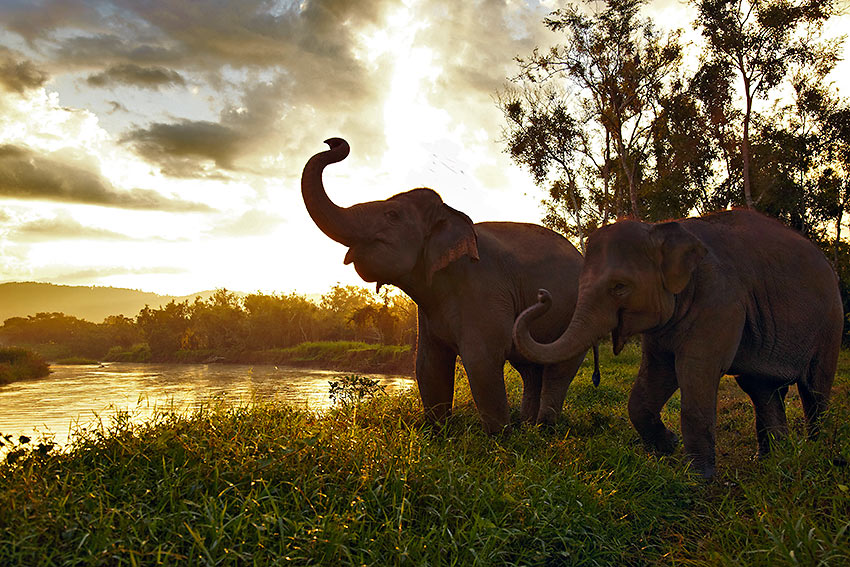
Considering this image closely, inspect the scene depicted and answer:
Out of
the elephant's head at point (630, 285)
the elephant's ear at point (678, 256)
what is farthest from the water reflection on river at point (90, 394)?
the elephant's ear at point (678, 256)

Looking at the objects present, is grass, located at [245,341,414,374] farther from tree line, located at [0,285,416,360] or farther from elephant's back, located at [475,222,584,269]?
elephant's back, located at [475,222,584,269]

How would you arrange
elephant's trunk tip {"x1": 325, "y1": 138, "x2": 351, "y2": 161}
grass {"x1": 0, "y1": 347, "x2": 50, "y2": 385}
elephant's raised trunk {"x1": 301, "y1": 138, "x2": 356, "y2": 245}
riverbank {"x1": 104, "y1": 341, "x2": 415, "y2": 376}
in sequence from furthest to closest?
riverbank {"x1": 104, "y1": 341, "x2": 415, "y2": 376} → grass {"x1": 0, "y1": 347, "x2": 50, "y2": 385} → elephant's trunk tip {"x1": 325, "y1": 138, "x2": 351, "y2": 161} → elephant's raised trunk {"x1": 301, "y1": 138, "x2": 356, "y2": 245}

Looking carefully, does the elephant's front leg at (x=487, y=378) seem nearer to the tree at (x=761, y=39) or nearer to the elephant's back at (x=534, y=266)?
the elephant's back at (x=534, y=266)

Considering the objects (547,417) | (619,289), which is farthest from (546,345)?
(547,417)

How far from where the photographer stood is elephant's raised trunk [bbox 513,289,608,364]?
4562 mm

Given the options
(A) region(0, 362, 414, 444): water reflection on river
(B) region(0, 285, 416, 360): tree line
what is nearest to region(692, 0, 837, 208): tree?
(A) region(0, 362, 414, 444): water reflection on river

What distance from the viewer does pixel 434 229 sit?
5.63 m

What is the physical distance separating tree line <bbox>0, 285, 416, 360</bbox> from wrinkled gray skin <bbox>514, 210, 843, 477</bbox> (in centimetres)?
3529

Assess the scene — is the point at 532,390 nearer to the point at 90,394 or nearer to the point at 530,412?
the point at 530,412

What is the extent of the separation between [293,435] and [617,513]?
2.14 meters

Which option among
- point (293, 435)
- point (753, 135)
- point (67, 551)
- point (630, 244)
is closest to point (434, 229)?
point (630, 244)

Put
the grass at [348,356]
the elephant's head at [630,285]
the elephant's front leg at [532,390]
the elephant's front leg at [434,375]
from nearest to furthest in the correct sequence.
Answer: the elephant's head at [630,285], the elephant's front leg at [434,375], the elephant's front leg at [532,390], the grass at [348,356]

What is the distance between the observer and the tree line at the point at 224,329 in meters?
46.5

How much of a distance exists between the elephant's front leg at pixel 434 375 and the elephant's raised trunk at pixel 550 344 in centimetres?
146
